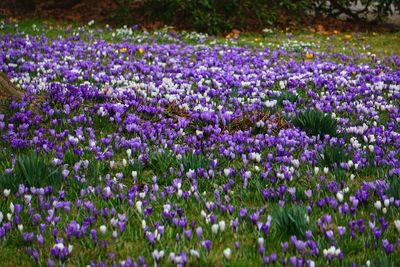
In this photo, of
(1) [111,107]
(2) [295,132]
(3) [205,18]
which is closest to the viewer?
(2) [295,132]

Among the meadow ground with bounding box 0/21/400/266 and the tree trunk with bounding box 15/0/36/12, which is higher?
the meadow ground with bounding box 0/21/400/266

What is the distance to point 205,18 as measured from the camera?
14477 millimetres

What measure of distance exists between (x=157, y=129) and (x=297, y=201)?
214cm

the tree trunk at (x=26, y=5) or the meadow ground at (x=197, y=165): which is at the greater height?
the meadow ground at (x=197, y=165)

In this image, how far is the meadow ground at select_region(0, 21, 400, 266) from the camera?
3357mm

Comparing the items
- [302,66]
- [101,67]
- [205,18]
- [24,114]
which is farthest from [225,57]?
[24,114]

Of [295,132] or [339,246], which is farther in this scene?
[295,132]

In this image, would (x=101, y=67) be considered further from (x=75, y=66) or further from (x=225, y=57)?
(x=225, y=57)

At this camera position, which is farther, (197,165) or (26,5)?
(26,5)

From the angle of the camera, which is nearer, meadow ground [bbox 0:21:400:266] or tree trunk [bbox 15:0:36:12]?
meadow ground [bbox 0:21:400:266]

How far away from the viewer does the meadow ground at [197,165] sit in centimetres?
336

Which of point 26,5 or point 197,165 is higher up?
point 197,165

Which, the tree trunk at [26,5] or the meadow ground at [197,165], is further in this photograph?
the tree trunk at [26,5]

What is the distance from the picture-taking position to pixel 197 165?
15.2 feet
